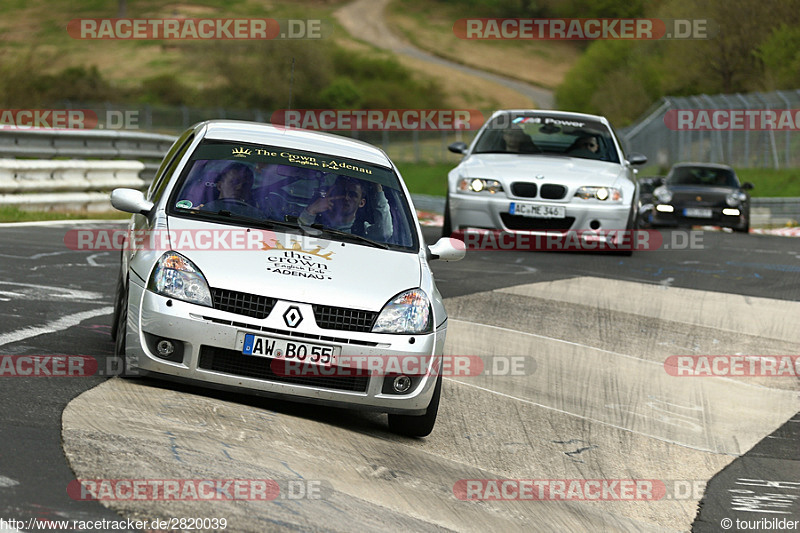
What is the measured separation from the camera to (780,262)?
15125mm

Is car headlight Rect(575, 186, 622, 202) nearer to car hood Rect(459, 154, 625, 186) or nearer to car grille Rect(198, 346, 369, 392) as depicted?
car hood Rect(459, 154, 625, 186)

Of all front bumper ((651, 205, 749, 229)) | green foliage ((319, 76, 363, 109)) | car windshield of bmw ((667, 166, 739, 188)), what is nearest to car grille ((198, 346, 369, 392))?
front bumper ((651, 205, 749, 229))

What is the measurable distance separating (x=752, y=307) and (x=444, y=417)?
16.4ft

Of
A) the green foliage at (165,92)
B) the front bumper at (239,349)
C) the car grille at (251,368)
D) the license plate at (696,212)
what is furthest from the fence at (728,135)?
the green foliage at (165,92)

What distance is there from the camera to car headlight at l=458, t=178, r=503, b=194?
532 inches

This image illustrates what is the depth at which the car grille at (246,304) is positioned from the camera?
5.95m

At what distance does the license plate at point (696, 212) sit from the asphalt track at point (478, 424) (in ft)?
36.9

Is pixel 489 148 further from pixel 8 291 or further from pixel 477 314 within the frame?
pixel 8 291

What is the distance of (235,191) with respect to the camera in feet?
22.7

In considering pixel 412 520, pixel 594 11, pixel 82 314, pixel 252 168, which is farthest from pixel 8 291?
pixel 594 11

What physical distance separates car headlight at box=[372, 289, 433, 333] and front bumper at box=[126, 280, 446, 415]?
50mm

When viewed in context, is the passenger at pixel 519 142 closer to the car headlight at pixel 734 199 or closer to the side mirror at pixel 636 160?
the side mirror at pixel 636 160

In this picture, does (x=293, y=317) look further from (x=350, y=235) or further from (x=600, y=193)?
(x=600, y=193)

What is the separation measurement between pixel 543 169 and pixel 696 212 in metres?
10.5
